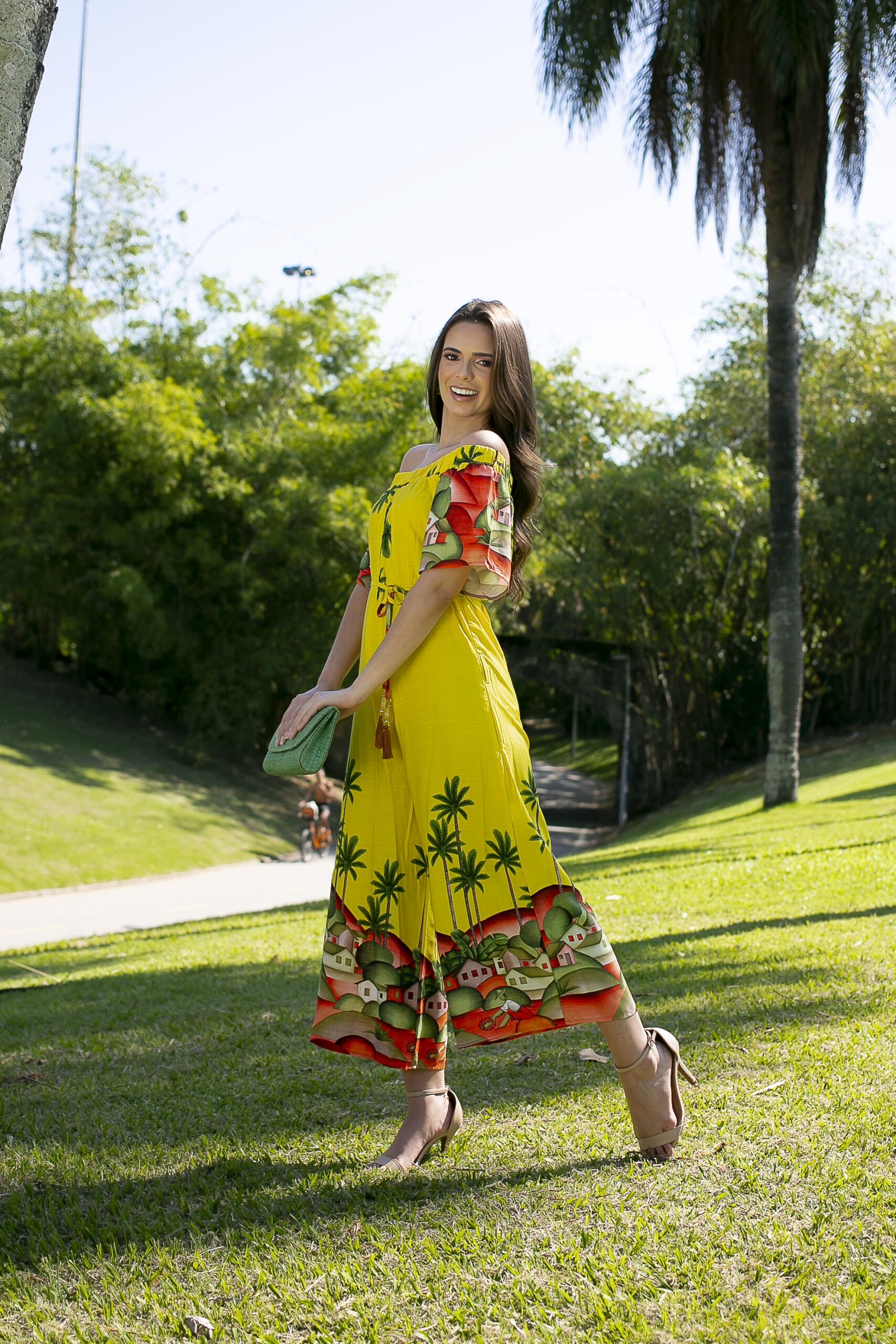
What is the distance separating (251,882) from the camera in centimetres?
1584

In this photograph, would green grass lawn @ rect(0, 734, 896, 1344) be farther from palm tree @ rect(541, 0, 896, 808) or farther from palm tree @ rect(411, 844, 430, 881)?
palm tree @ rect(541, 0, 896, 808)

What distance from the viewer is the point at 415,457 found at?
2852 mm

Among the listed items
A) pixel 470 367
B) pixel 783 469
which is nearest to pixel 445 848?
pixel 470 367

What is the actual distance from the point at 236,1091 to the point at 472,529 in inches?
70.8

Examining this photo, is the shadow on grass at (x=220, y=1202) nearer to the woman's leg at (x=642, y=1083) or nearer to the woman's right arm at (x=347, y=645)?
the woman's leg at (x=642, y=1083)

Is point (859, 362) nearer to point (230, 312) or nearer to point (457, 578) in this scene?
point (230, 312)

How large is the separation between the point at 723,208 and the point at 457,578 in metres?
12.6

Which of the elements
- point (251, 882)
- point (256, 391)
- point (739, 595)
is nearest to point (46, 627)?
point (256, 391)

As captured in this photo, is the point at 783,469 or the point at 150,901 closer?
the point at 783,469

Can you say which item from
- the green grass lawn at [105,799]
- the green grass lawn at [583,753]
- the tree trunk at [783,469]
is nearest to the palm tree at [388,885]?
the tree trunk at [783,469]

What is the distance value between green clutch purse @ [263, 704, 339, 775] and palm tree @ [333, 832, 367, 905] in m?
0.23

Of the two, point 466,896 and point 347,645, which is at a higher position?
point 347,645

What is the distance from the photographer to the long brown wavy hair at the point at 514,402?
2725 millimetres

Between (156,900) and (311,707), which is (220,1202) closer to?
(311,707)
